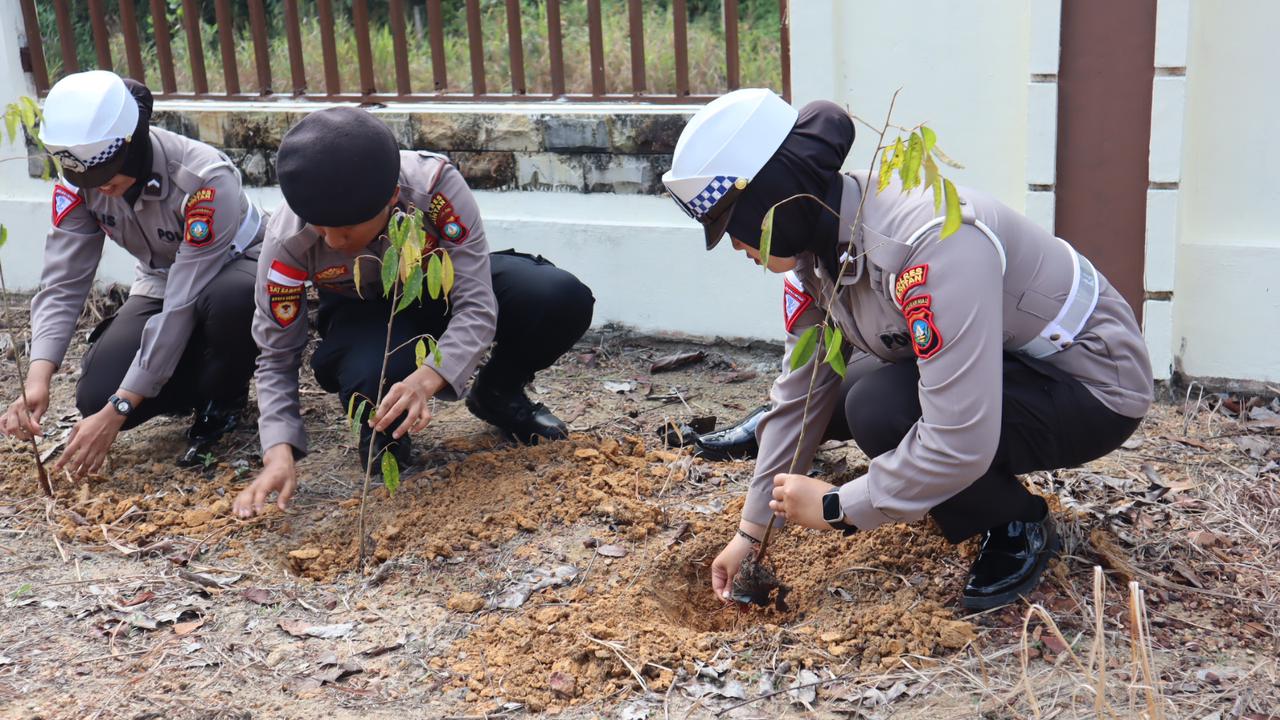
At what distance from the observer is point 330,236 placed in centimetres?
288

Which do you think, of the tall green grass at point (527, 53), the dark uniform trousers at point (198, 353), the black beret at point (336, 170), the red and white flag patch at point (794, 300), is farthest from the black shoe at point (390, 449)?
the tall green grass at point (527, 53)

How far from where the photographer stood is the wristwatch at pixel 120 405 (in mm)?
3217

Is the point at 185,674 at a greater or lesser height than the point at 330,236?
lesser

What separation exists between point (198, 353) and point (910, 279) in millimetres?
2290

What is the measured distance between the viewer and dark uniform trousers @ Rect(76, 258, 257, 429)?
3.38 m

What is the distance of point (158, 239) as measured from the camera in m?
3.44

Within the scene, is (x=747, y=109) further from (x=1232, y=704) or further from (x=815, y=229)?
(x=1232, y=704)

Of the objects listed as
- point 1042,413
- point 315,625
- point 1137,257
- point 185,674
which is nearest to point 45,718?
point 185,674

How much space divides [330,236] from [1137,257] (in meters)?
2.39

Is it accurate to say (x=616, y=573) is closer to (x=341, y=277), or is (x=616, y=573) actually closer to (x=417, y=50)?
(x=341, y=277)

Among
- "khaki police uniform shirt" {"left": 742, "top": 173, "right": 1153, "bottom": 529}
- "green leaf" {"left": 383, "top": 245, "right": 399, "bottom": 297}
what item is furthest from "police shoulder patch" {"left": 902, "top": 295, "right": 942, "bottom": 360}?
"green leaf" {"left": 383, "top": 245, "right": 399, "bottom": 297}

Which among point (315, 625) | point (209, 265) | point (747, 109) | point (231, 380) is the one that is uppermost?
point (747, 109)

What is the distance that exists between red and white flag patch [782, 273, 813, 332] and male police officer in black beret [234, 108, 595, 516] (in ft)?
2.99

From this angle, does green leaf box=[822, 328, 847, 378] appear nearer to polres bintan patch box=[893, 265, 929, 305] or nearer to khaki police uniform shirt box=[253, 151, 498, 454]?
polres bintan patch box=[893, 265, 929, 305]
